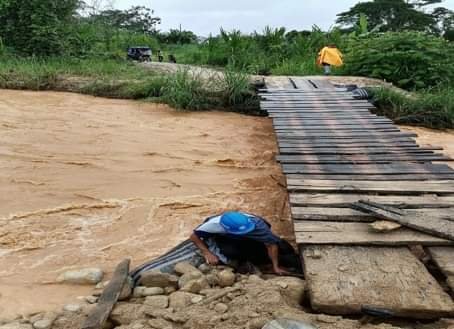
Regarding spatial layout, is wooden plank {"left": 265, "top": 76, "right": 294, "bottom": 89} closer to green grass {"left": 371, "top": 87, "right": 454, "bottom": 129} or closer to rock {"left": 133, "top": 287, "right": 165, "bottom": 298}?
green grass {"left": 371, "top": 87, "right": 454, "bottom": 129}

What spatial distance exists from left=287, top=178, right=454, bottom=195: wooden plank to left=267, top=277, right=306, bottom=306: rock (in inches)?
46.5

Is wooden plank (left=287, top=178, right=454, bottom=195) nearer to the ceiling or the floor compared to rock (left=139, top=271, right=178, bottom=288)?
nearer to the ceiling

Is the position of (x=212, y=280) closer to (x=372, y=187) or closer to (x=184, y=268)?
(x=184, y=268)

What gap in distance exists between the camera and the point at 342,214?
363cm

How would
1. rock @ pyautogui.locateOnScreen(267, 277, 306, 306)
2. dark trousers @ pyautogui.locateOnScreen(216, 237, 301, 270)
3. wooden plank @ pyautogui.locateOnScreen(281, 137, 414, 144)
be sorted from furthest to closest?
wooden plank @ pyautogui.locateOnScreen(281, 137, 414, 144)
dark trousers @ pyautogui.locateOnScreen(216, 237, 301, 270)
rock @ pyautogui.locateOnScreen(267, 277, 306, 306)

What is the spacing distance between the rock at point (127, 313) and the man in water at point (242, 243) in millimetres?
686

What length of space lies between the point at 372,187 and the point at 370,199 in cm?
27

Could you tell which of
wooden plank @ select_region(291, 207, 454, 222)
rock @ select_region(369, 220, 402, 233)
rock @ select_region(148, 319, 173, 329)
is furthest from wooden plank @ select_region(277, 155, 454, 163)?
rock @ select_region(148, 319, 173, 329)

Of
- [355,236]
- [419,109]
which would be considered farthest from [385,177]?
[419,109]

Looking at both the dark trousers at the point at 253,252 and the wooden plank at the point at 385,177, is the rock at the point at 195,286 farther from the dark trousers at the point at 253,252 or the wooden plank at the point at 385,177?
the wooden plank at the point at 385,177

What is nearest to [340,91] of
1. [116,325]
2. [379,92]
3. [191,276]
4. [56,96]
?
[379,92]

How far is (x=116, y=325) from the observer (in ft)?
9.29

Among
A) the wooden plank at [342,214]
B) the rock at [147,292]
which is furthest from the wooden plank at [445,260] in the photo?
the rock at [147,292]

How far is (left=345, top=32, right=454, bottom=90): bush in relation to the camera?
1081 centimetres
